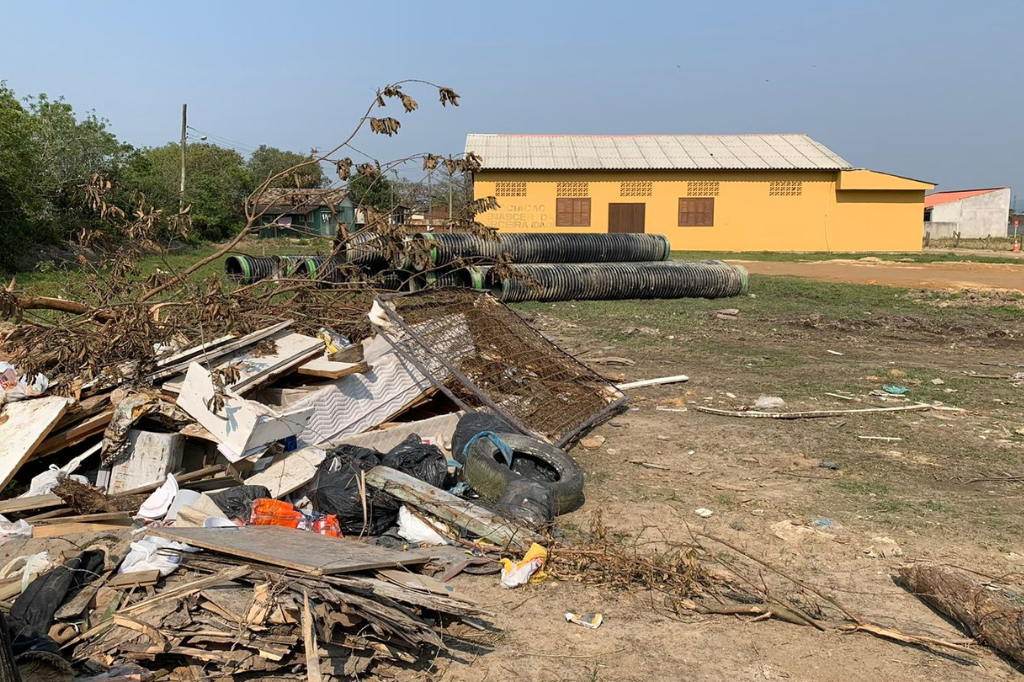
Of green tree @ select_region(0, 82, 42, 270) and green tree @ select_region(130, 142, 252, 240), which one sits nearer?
green tree @ select_region(0, 82, 42, 270)

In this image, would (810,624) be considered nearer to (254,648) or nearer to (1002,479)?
(254,648)

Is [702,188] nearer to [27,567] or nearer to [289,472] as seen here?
[289,472]

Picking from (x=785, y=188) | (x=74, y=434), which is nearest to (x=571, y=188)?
(x=785, y=188)

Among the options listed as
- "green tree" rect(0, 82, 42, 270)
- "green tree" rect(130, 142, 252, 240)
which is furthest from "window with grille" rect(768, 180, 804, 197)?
"green tree" rect(0, 82, 42, 270)

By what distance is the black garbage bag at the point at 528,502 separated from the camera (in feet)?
15.6

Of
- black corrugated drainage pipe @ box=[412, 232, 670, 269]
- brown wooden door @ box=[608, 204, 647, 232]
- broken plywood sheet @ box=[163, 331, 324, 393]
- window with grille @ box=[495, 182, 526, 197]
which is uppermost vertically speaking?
window with grille @ box=[495, 182, 526, 197]

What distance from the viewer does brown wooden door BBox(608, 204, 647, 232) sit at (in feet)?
108

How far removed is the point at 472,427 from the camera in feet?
19.5

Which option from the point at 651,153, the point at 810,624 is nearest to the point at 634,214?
the point at 651,153

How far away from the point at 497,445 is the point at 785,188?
29.9 metres

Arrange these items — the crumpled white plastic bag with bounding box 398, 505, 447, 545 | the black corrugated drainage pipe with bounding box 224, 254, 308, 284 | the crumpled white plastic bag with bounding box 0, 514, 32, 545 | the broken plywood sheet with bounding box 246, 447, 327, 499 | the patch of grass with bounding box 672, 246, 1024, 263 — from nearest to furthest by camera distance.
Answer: the crumpled white plastic bag with bounding box 0, 514, 32, 545, the crumpled white plastic bag with bounding box 398, 505, 447, 545, the broken plywood sheet with bounding box 246, 447, 327, 499, the black corrugated drainage pipe with bounding box 224, 254, 308, 284, the patch of grass with bounding box 672, 246, 1024, 263

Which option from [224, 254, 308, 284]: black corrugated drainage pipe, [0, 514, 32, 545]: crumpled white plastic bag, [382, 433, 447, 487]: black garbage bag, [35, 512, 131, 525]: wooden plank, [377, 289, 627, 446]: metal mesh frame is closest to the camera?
[0, 514, 32, 545]: crumpled white plastic bag

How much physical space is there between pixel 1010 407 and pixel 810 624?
17.0ft

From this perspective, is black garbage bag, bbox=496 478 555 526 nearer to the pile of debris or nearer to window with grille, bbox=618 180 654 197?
the pile of debris
